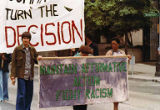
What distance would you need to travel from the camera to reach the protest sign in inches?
239

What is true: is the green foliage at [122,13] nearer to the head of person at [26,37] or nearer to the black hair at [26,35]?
the head of person at [26,37]

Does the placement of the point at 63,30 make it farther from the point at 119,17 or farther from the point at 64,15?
the point at 119,17

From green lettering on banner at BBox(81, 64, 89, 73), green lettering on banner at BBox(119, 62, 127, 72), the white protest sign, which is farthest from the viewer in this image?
green lettering on banner at BBox(119, 62, 127, 72)

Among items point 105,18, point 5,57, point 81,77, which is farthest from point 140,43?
point 81,77

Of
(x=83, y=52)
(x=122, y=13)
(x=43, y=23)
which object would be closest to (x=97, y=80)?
(x=83, y=52)

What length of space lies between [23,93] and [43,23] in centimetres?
149

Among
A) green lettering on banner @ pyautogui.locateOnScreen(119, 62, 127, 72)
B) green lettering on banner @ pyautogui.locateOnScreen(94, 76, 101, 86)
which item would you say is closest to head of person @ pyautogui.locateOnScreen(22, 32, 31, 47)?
green lettering on banner @ pyautogui.locateOnScreen(94, 76, 101, 86)

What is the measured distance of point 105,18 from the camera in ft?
57.5

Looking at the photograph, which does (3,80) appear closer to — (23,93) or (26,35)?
(23,93)

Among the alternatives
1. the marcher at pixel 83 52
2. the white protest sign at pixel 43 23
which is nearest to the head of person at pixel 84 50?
the marcher at pixel 83 52

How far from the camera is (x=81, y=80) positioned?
625 centimetres

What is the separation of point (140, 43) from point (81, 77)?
71.7 feet

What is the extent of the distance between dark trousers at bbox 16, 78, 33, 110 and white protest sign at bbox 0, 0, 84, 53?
867 millimetres

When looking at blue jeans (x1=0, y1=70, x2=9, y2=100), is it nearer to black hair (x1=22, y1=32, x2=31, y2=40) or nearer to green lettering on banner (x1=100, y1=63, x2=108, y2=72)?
black hair (x1=22, y1=32, x2=31, y2=40)
